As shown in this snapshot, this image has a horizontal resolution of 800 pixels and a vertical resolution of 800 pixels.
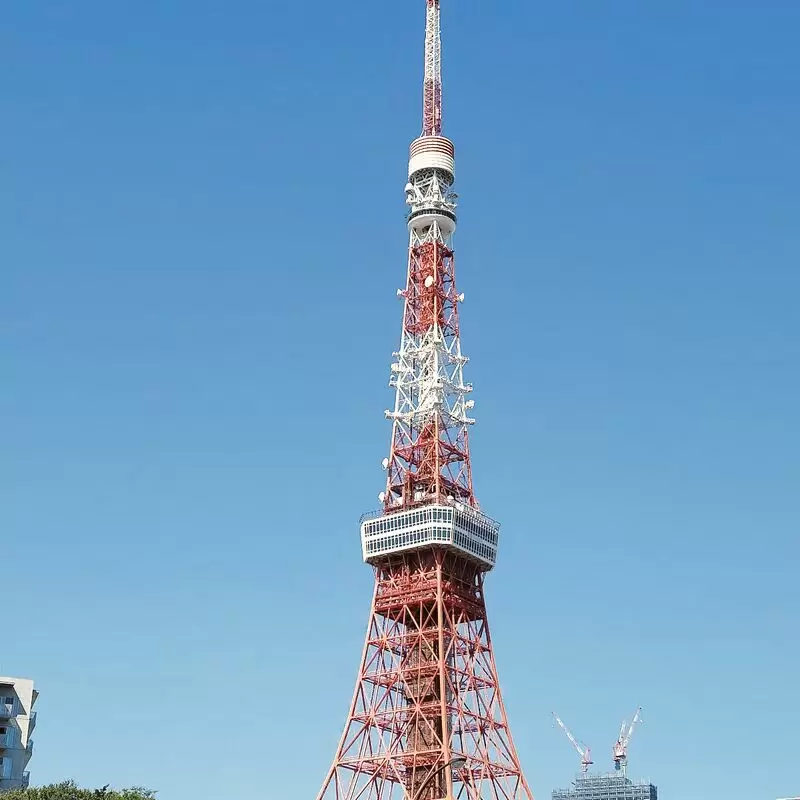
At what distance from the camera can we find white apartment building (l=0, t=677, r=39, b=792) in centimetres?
13062

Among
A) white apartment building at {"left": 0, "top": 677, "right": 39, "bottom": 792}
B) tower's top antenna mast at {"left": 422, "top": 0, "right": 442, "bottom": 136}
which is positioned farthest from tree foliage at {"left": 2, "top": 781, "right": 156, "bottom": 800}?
tower's top antenna mast at {"left": 422, "top": 0, "right": 442, "bottom": 136}

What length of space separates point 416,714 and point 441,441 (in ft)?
106

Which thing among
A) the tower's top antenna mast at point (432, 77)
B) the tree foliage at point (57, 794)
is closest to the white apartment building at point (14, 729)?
the tree foliage at point (57, 794)

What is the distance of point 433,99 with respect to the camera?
170 metres

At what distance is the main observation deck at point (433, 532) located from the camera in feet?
476

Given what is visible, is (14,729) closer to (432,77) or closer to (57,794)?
(57,794)

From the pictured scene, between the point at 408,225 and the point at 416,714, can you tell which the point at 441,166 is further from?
the point at 416,714

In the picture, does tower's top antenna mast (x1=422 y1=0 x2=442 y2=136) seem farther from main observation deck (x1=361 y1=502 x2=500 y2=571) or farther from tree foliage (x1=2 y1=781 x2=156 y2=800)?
tree foliage (x1=2 y1=781 x2=156 y2=800)

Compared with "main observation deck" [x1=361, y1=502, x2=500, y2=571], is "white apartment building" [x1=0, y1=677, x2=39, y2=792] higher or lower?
lower

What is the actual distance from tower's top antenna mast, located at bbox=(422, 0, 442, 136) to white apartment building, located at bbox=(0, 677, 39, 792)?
85.0 metres

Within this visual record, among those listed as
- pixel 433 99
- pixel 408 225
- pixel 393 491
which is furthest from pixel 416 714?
pixel 433 99

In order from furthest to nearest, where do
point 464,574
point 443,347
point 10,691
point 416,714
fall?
1. point 443,347
2. point 464,574
3. point 416,714
4. point 10,691

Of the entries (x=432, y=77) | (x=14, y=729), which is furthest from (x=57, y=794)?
(x=432, y=77)

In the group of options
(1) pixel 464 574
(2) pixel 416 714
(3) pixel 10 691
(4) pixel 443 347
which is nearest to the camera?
(3) pixel 10 691
